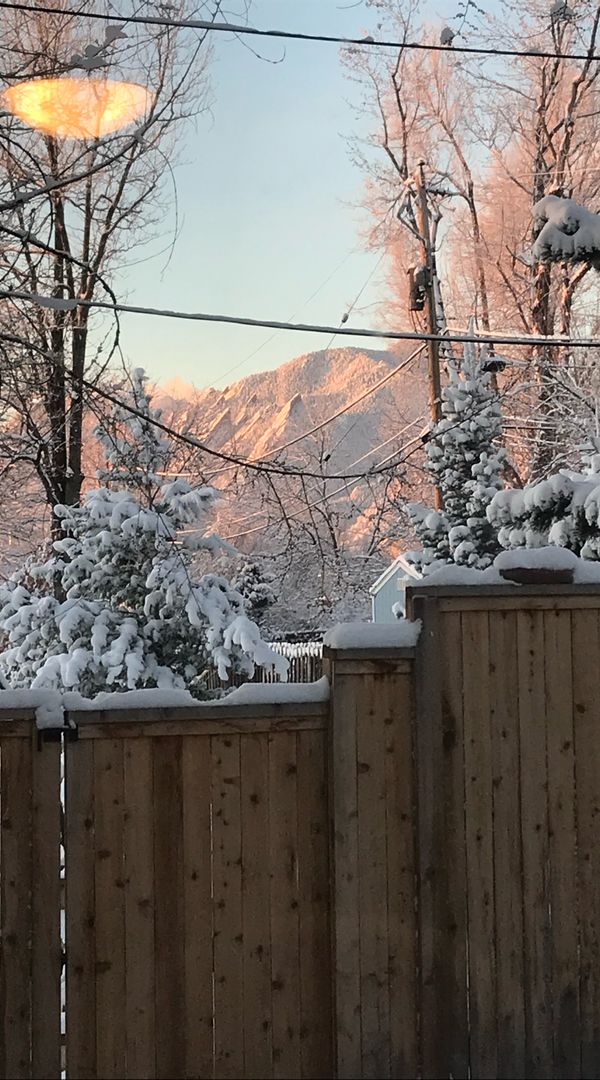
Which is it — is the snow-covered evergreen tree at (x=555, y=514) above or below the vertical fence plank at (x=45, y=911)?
above

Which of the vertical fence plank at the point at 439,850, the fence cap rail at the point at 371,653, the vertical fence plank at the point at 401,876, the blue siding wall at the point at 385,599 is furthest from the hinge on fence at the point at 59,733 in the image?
the blue siding wall at the point at 385,599

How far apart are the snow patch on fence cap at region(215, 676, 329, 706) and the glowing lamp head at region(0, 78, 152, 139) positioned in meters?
3.54

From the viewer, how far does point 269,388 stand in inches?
688

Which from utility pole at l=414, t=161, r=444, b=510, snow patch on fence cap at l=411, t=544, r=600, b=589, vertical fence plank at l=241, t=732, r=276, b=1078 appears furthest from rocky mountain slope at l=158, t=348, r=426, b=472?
vertical fence plank at l=241, t=732, r=276, b=1078

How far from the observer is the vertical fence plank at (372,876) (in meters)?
2.88

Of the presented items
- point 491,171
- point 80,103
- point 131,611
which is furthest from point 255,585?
point 80,103

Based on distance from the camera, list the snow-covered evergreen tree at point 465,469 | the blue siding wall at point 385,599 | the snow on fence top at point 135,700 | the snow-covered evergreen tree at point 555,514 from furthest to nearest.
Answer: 1. the blue siding wall at point 385,599
2. the snow-covered evergreen tree at point 465,469
3. the snow-covered evergreen tree at point 555,514
4. the snow on fence top at point 135,700

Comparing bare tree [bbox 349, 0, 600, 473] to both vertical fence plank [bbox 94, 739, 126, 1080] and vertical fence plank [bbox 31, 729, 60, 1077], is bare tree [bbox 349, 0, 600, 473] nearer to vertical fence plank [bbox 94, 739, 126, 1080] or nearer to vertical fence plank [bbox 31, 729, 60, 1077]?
vertical fence plank [bbox 94, 739, 126, 1080]

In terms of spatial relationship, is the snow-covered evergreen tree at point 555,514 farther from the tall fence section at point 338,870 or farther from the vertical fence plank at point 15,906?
the vertical fence plank at point 15,906

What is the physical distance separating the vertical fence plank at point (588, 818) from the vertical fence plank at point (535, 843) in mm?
112

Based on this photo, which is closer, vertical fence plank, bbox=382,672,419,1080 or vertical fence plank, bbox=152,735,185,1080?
vertical fence plank, bbox=152,735,185,1080


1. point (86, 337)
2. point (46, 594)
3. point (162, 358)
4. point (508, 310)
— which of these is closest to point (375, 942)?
point (46, 594)

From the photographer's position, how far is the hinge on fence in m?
2.78

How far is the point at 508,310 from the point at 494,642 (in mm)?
13157
